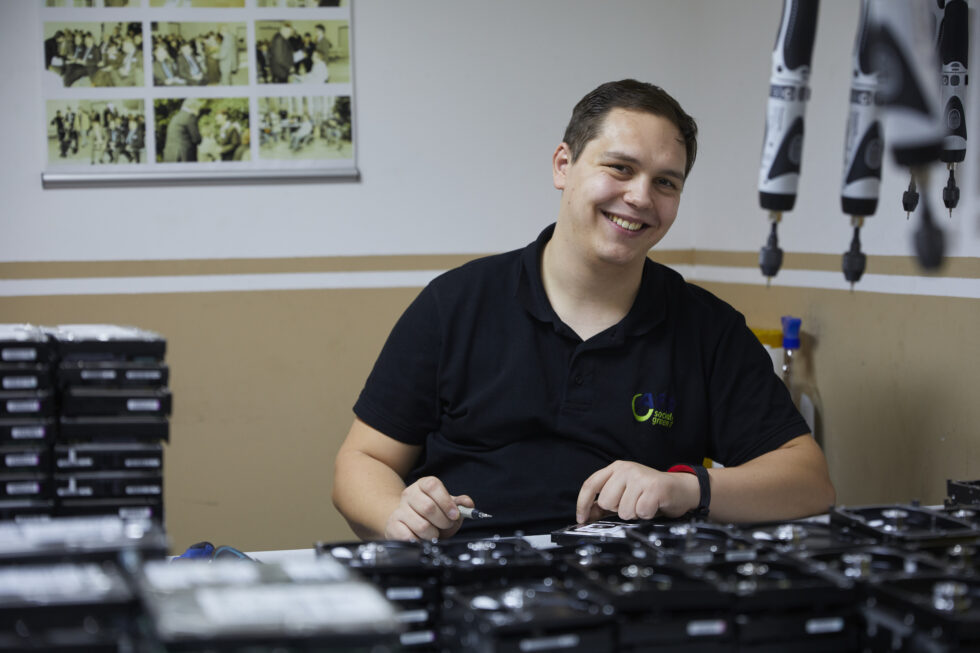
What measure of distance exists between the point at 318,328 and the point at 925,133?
8.03 feet

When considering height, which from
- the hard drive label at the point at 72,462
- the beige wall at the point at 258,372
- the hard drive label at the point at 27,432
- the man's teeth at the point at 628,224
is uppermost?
the man's teeth at the point at 628,224

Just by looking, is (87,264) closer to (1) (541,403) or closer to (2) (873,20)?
(1) (541,403)

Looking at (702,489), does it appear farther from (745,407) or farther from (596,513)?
(745,407)

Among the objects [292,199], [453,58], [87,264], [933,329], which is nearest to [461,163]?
[453,58]

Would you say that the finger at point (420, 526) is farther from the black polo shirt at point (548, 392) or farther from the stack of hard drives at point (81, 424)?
the stack of hard drives at point (81, 424)

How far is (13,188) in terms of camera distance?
10.4 feet

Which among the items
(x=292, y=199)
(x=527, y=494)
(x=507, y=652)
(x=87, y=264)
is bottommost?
(x=527, y=494)

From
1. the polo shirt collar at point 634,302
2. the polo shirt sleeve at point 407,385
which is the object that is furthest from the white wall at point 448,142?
the polo shirt sleeve at point 407,385

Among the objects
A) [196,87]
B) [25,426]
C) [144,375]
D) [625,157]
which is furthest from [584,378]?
[196,87]

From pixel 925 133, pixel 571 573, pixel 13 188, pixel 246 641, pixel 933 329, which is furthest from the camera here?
pixel 13 188

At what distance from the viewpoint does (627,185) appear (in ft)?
5.83

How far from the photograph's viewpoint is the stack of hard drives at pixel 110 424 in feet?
3.52

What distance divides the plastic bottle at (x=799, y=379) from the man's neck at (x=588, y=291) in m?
1.00

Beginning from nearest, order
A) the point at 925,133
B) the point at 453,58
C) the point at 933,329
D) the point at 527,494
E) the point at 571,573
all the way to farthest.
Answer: the point at 571,573
the point at 925,133
the point at 527,494
the point at 933,329
the point at 453,58
